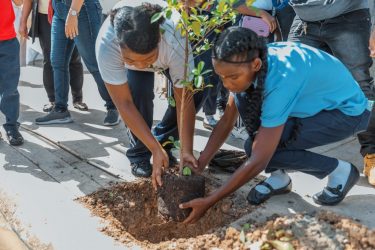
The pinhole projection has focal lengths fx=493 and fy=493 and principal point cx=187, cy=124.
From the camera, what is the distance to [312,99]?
9.12ft

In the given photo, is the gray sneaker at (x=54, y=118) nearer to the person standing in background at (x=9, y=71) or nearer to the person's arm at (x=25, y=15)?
the person standing in background at (x=9, y=71)

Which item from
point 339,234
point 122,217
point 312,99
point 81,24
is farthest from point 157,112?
point 339,234

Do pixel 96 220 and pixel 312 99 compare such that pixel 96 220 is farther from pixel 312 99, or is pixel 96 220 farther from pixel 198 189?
pixel 312 99

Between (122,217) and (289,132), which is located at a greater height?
(289,132)

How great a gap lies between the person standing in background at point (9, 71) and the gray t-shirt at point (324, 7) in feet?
7.23

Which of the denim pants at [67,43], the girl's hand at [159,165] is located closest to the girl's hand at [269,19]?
the denim pants at [67,43]

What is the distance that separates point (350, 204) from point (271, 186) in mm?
483

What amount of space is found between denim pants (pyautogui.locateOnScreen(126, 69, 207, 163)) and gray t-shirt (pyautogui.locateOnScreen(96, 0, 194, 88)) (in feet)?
1.10

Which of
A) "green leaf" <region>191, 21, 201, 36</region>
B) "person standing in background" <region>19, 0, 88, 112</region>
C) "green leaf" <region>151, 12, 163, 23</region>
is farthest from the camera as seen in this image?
"person standing in background" <region>19, 0, 88, 112</region>

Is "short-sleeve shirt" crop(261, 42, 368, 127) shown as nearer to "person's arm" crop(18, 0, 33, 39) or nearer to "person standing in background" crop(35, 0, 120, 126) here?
"person standing in background" crop(35, 0, 120, 126)

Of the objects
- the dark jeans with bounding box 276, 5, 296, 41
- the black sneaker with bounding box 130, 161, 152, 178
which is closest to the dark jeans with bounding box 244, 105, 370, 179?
the black sneaker with bounding box 130, 161, 152, 178

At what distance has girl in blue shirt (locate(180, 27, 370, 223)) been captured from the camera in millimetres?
2473

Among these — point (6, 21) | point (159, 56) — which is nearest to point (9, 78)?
point (6, 21)

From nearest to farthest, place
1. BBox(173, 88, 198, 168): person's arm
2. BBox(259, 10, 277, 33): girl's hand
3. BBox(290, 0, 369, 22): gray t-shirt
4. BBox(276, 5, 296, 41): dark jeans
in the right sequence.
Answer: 1. BBox(173, 88, 198, 168): person's arm
2. BBox(290, 0, 369, 22): gray t-shirt
3. BBox(259, 10, 277, 33): girl's hand
4. BBox(276, 5, 296, 41): dark jeans
